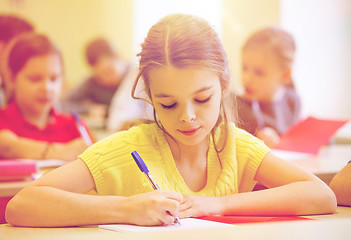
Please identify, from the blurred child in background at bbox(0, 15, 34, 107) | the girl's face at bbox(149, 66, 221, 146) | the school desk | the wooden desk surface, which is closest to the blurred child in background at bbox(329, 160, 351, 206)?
the school desk

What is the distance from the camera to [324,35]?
3115mm

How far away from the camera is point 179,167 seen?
919 mm

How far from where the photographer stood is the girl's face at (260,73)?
6.31 feet

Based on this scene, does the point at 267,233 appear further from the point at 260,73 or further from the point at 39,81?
the point at 260,73

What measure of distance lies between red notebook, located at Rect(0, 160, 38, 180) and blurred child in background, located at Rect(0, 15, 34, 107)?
2.46 feet

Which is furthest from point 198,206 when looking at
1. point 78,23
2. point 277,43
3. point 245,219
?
point 78,23

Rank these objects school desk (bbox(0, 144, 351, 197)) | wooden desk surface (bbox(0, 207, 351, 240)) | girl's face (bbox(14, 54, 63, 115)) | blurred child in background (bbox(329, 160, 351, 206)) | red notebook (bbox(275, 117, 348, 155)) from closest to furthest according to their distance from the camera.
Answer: wooden desk surface (bbox(0, 207, 351, 240)) → blurred child in background (bbox(329, 160, 351, 206)) → school desk (bbox(0, 144, 351, 197)) → red notebook (bbox(275, 117, 348, 155)) → girl's face (bbox(14, 54, 63, 115))

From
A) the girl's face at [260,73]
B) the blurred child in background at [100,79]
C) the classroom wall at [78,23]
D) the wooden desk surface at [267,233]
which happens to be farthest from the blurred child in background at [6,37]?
the classroom wall at [78,23]

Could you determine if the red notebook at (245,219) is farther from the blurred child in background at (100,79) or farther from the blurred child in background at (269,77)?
the blurred child in background at (100,79)

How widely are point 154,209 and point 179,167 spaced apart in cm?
20

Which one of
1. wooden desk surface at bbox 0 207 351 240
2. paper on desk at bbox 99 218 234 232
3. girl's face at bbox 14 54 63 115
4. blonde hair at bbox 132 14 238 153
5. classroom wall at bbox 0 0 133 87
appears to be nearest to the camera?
wooden desk surface at bbox 0 207 351 240

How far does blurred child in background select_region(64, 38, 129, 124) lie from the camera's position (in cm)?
407

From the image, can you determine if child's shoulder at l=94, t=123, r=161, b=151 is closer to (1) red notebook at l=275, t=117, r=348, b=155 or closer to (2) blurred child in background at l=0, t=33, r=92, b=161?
(2) blurred child in background at l=0, t=33, r=92, b=161

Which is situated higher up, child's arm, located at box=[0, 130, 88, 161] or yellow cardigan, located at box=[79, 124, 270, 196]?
yellow cardigan, located at box=[79, 124, 270, 196]
